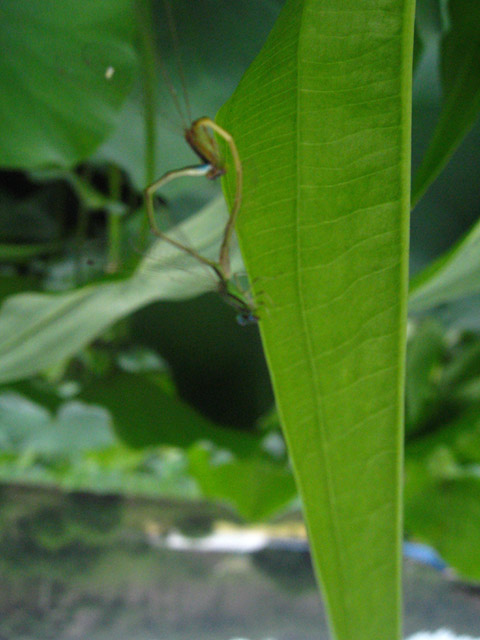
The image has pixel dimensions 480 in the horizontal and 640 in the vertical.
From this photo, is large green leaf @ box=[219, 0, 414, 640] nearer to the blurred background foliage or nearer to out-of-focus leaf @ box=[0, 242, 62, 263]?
the blurred background foliage

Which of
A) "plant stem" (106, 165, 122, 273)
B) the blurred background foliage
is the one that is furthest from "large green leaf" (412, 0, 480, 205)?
"plant stem" (106, 165, 122, 273)

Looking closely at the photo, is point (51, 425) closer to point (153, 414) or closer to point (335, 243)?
point (153, 414)

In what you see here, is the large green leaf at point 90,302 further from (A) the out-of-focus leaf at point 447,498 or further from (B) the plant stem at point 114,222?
(A) the out-of-focus leaf at point 447,498

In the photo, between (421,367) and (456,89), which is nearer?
(456,89)

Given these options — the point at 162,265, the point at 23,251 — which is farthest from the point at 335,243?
the point at 23,251

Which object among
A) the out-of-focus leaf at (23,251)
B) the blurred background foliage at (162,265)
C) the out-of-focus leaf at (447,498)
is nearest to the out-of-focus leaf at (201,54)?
the blurred background foliage at (162,265)

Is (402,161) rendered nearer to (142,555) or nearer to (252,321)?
(252,321)

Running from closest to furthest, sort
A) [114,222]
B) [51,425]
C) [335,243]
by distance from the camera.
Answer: [335,243] → [114,222] → [51,425]
